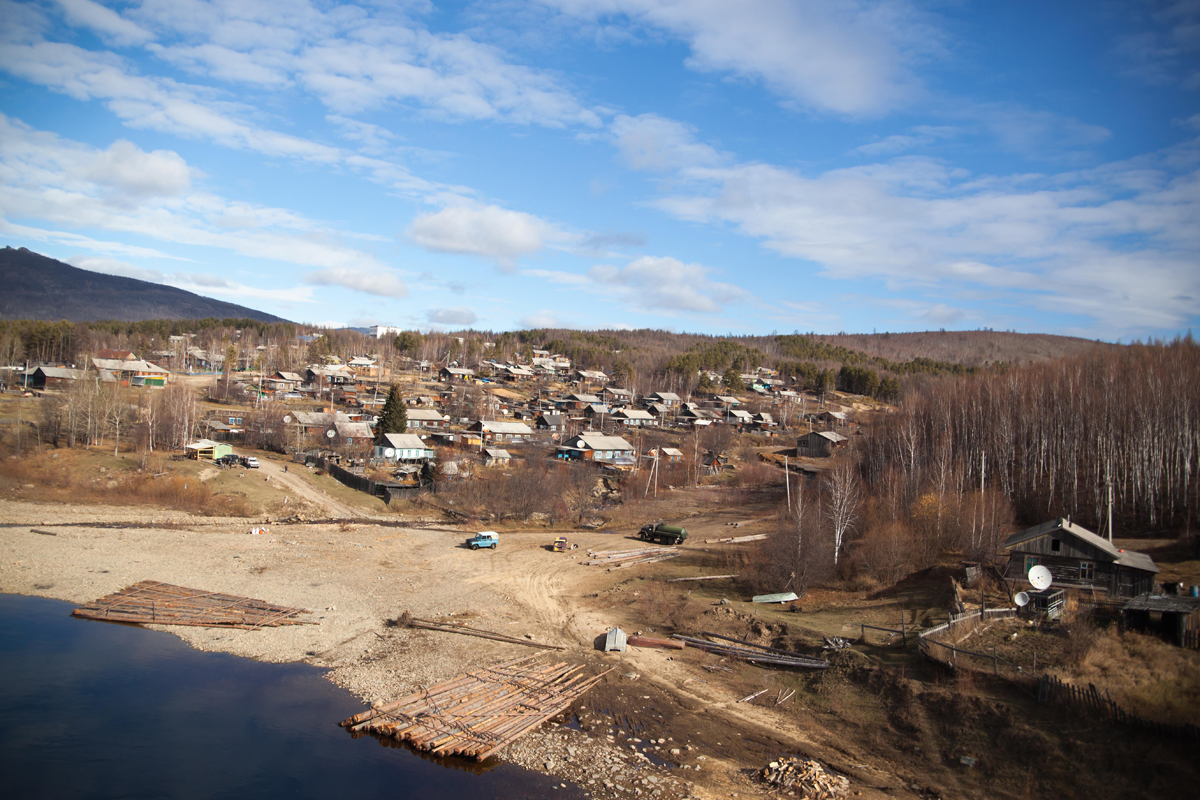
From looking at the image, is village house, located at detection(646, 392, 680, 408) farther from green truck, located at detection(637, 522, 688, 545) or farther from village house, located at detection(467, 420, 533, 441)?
green truck, located at detection(637, 522, 688, 545)

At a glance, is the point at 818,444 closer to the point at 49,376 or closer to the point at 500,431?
the point at 500,431

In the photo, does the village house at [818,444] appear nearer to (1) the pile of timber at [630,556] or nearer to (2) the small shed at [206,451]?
(1) the pile of timber at [630,556]

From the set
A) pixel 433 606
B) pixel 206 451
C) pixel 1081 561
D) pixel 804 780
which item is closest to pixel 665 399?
pixel 206 451

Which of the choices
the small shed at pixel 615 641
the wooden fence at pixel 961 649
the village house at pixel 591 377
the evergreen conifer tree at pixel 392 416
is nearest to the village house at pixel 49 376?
the evergreen conifer tree at pixel 392 416

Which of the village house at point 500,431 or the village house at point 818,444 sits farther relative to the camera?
the village house at point 818,444

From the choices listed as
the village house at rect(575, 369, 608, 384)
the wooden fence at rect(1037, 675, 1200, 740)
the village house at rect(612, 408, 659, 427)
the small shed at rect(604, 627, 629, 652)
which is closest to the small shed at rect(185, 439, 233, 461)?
the small shed at rect(604, 627, 629, 652)

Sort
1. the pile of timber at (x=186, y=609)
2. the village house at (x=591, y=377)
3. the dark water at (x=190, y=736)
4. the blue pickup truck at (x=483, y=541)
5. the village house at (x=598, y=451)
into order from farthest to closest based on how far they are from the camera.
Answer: the village house at (x=591, y=377) < the village house at (x=598, y=451) < the blue pickup truck at (x=483, y=541) < the pile of timber at (x=186, y=609) < the dark water at (x=190, y=736)

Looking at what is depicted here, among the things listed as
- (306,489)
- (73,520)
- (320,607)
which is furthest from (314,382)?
(320,607)
